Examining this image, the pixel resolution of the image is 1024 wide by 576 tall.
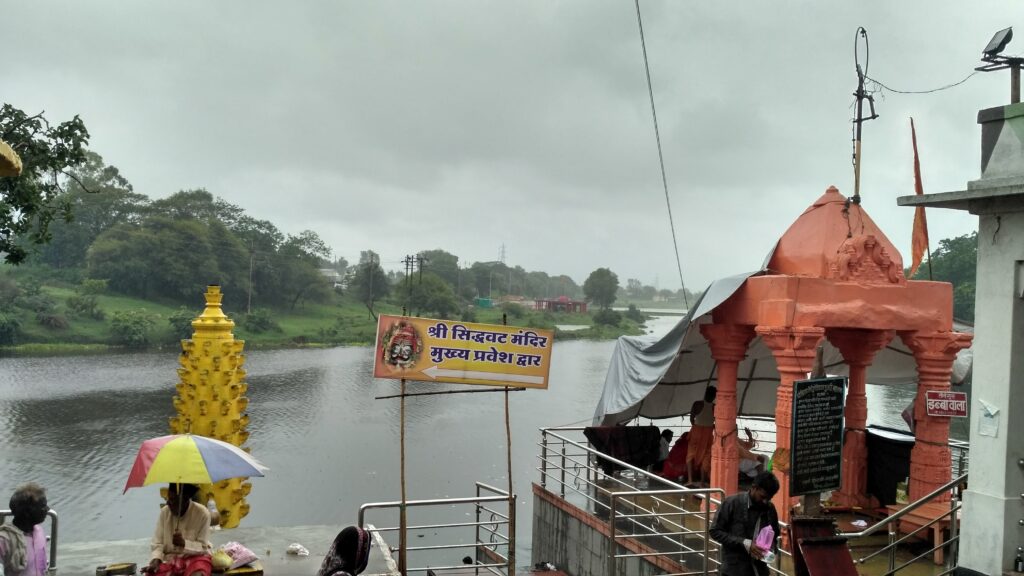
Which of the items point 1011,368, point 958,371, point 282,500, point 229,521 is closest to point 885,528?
point 958,371

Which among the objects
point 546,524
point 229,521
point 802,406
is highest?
point 802,406

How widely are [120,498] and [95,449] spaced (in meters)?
5.21

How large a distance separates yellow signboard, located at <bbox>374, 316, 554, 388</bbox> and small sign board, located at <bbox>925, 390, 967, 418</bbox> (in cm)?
528

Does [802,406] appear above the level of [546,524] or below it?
above

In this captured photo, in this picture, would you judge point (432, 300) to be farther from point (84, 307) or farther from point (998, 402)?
point (998, 402)

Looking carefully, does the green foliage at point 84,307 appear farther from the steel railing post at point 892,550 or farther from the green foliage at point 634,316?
the green foliage at point 634,316

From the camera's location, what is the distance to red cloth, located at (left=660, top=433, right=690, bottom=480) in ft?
39.3

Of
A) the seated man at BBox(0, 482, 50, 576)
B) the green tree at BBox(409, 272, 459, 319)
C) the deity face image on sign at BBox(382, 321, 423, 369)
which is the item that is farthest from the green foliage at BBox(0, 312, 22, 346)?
the deity face image on sign at BBox(382, 321, 423, 369)

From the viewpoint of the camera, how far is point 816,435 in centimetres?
721

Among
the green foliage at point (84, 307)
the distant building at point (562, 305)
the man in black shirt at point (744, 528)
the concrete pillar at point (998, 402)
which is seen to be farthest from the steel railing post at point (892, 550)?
the distant building at point (562, 305)

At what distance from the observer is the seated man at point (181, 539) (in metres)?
6.21

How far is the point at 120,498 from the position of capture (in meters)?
23.8

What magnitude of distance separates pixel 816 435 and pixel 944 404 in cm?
354

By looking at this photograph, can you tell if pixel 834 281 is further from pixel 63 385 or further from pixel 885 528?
pixel 63 385
